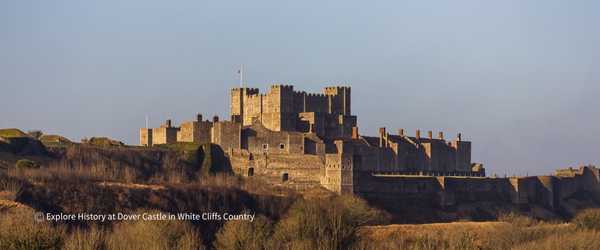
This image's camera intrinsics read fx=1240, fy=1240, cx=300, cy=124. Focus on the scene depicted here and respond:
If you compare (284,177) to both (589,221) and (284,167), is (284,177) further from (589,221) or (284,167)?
(589,221)

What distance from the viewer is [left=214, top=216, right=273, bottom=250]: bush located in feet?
187

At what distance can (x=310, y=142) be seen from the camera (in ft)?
289

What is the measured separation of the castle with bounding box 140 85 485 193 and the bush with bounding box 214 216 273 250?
20129 millimetres

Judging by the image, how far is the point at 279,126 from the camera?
95.2 meters

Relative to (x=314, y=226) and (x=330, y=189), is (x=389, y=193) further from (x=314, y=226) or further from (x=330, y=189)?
(x=314, y=226)

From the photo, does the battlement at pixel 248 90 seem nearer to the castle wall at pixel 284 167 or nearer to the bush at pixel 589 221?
the castle wall at pixel 284 167

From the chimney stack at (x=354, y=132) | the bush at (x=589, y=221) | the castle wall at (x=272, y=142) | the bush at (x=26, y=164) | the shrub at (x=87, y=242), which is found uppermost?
the chimney stack at (x=354, y=132)

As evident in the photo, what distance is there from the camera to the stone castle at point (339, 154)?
84188mm

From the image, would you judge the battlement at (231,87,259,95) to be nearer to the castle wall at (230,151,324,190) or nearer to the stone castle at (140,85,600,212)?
the stone castle at (140,85,600,212)

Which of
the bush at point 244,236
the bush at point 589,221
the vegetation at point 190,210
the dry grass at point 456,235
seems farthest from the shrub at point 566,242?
the bush at point 244,236

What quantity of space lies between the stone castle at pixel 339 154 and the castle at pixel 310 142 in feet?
0.22

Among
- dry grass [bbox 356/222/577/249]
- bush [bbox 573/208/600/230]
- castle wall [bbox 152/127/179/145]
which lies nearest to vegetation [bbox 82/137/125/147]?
castle wall [bbox 152/127/179/145]

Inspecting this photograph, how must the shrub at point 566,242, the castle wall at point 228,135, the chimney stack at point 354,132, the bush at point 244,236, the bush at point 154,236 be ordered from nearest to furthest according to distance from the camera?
1. the bush at point 154,236
2. the bush at point 244,236
3. the shrub at point 566,242
4. the castle wall at point 228,135
5. the chimney stack at point 354,132

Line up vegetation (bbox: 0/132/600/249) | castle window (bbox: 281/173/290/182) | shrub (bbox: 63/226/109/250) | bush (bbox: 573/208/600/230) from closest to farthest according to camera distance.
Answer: shrub (bbox: 63/226/109/250) < vegetation (bbox: 0/132/600/249) < bush (bbox: 573/208/600/230) < castle window (bbox: 281/173/290/182)
